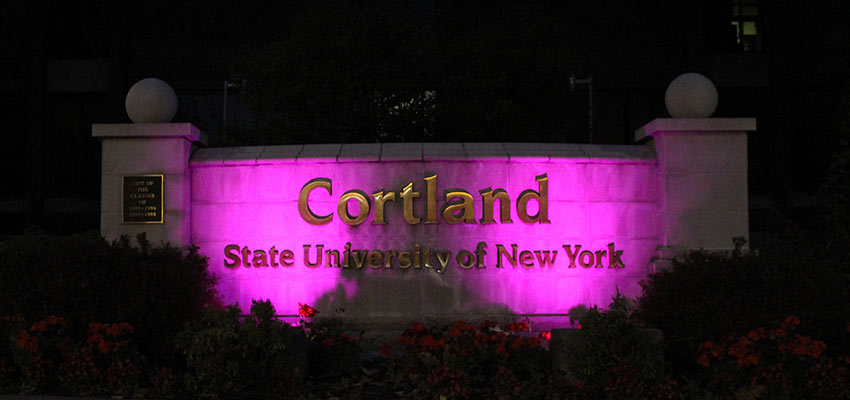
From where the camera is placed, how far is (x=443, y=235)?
1125 centimetres

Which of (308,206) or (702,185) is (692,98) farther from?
(308,206)

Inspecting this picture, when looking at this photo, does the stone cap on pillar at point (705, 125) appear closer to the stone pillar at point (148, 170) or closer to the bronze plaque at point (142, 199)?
the stone pillar at point (148, 170)

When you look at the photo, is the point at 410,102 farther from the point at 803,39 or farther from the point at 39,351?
the point at 803,39

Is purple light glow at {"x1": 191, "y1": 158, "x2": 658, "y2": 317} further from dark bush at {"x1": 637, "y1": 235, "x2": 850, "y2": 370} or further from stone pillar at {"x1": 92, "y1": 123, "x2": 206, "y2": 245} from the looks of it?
dark bush at {"x1": 637, "y1": 235, "x2": 850, "y2": 370}

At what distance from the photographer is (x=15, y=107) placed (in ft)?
96.9

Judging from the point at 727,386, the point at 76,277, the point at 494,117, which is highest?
the point at 494,117

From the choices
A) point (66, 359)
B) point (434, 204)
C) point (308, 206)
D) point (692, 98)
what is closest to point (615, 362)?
point (434, 204)

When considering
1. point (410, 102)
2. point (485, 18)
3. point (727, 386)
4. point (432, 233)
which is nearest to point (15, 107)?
point (485, 18)

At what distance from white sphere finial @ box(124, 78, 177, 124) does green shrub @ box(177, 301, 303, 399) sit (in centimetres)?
437

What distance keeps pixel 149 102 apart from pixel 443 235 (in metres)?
4.38

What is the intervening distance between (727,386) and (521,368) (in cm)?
199

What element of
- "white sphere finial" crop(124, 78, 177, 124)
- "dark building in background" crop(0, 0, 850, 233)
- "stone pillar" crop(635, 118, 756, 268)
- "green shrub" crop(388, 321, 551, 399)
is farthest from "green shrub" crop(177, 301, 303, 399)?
"dark building in background" crop(0, 0, 850, 233)

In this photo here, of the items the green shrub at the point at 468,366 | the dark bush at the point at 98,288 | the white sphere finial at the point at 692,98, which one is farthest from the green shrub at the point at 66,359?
the white sphere finial at the point at 692,98

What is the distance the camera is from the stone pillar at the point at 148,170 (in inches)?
444
